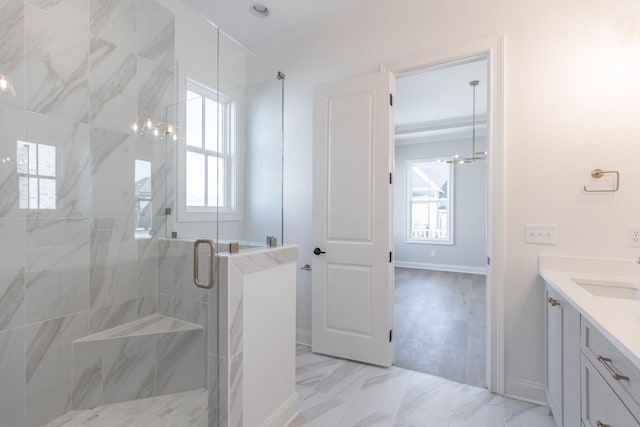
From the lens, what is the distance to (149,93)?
7.72 feet

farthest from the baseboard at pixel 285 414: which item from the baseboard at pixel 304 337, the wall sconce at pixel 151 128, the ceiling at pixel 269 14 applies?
the ceiling at pixel 269 14

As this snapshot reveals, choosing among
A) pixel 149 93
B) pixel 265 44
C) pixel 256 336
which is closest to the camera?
pixel 256 336

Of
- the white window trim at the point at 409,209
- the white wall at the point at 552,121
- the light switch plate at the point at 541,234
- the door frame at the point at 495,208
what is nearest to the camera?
the white wall at the point at 552,121

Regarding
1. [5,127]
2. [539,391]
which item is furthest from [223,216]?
[539,391]

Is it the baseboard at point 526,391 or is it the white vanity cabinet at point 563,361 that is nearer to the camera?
the white vanity cabinet at point 563,361

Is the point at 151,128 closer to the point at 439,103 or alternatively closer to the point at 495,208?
the point at 495,208

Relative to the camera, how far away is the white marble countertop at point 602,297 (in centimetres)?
88

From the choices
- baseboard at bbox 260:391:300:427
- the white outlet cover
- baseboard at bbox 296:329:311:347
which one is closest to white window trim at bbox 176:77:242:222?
baseboard at bbox 260:391:300:427

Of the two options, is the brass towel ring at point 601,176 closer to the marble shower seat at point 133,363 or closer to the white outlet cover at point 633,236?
the white outlet cover at point 633,236

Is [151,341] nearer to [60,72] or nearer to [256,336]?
[256,336]

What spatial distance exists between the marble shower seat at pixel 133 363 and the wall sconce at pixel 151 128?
1.41 m

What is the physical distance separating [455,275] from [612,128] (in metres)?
4.56

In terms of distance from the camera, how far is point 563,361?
1472 millimetres

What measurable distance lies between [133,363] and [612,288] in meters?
2.99
